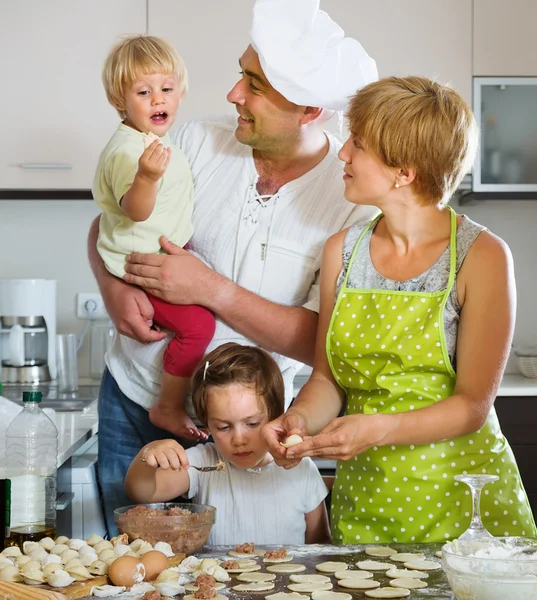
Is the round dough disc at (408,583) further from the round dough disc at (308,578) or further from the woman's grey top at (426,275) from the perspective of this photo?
the woman's grey top at (426,275)

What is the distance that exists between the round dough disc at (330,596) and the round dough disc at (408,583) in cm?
7

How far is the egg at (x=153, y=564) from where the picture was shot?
3.83 ft

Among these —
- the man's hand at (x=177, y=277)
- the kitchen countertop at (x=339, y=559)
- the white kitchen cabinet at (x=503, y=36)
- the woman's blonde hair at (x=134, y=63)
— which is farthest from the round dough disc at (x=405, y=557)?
the white kitchen cabinet at (x=503, y=36)

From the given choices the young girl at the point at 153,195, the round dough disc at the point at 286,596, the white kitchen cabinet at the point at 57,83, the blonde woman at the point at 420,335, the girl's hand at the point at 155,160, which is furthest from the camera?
the white kitchen cabinet at the point at 57,83

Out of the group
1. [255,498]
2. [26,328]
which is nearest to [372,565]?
[255,498]

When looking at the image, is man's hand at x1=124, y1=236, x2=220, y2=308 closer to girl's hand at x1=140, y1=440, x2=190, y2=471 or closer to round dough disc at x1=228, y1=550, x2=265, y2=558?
girl's hand at x1=140, y1=440, x2=190, y2=471

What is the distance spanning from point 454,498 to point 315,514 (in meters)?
0.36

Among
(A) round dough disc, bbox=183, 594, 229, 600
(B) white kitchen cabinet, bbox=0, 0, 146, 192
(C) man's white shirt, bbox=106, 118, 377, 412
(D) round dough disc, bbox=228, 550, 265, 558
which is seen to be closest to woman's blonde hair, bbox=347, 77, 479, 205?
(C) man's white shirt, bbox=106, 118, 377, 412

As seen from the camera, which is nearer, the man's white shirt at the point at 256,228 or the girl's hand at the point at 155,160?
the girl's hand at the point at 155,160

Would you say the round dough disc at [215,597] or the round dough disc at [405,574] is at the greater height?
the round dough disc at [405,574]

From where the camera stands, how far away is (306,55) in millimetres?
1625

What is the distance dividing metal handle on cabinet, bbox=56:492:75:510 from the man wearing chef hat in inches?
14.4

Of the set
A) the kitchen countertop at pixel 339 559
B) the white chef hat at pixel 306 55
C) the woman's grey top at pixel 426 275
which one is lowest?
the kitchen countertop at pixel 339 559

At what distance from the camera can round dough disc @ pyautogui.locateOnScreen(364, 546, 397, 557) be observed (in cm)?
128
